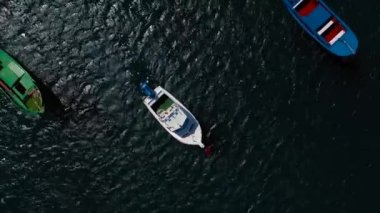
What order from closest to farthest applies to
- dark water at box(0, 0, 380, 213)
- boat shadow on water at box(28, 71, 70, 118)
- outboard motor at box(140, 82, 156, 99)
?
outboard motor at box(140, 82, 156, 99) < dark water at box(0, 0, 380, 213) < boat shadow on water at box(28, 71, 70, 118)

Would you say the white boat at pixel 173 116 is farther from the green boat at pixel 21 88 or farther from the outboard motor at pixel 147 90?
the green boat at pixel 21 88

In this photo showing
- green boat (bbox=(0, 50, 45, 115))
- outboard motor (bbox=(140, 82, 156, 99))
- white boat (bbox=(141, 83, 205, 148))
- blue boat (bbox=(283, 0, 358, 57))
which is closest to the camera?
green boat (bbox=(0, 50, 45, 115))

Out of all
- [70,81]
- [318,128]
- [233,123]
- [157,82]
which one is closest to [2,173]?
[70,81]

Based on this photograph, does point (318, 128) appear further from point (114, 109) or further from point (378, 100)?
point (114, 109)

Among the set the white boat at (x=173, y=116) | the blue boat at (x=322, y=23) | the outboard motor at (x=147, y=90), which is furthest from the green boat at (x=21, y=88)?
the blue boat at (x=322, y=23)

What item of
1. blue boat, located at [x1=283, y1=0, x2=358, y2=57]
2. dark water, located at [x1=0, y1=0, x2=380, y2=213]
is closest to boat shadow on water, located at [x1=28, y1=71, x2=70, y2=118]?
dark water, located at [x1=0, y1=0, x2=380, y2=213]

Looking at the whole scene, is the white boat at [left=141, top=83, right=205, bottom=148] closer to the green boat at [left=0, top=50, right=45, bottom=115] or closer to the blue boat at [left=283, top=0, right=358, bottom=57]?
the green boat at [left=0, top=50, right=45, bottom=115]
